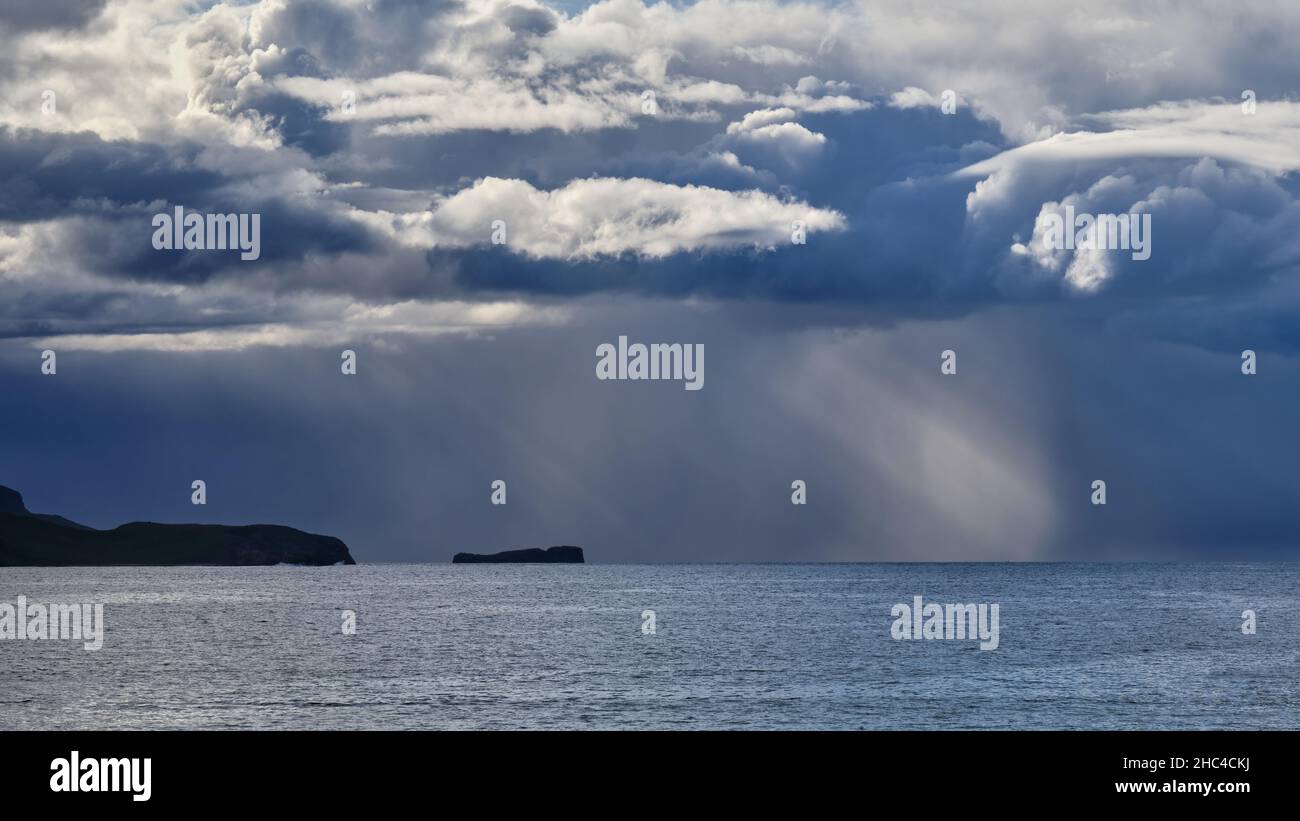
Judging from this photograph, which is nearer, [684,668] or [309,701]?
[309,701]
